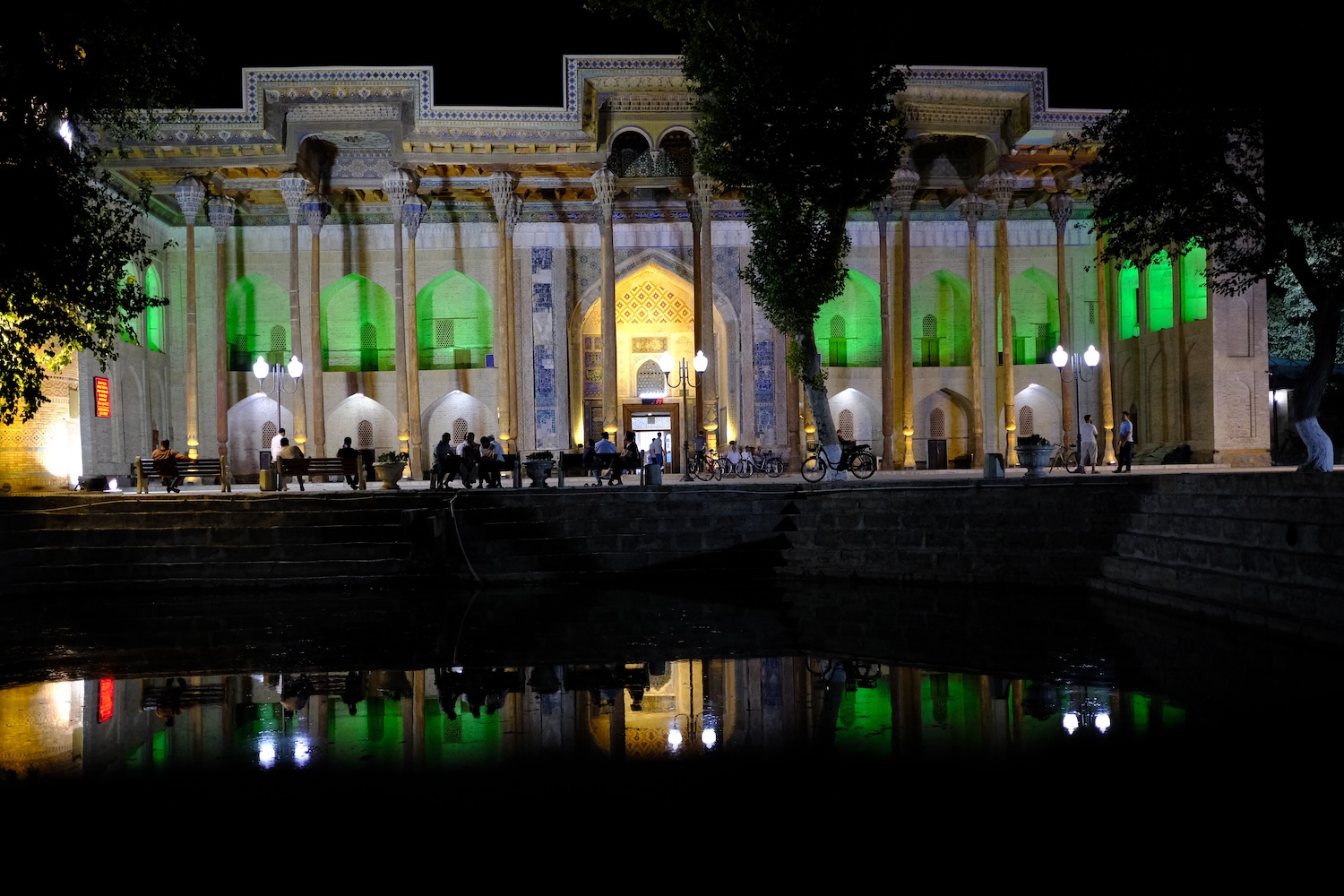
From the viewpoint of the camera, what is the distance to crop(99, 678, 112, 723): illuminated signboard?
5.61 m

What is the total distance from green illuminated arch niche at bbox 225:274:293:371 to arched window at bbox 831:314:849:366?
1315cm

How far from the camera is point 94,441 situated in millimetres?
19609

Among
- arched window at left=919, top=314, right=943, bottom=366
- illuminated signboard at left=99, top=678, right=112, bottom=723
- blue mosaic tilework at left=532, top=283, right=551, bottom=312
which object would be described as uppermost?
blue mosaic tilework at left=532, top=283, right=551, bottom=312

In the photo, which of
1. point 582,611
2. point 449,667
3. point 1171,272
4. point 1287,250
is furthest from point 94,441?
point 1171,272

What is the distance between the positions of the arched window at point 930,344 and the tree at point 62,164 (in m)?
18.2

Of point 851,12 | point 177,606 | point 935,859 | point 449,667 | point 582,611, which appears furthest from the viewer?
point 851,12

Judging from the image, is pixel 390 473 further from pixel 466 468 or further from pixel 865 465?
pixel 865 465

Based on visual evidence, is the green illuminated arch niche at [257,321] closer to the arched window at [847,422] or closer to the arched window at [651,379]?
the arched window at [651,379]

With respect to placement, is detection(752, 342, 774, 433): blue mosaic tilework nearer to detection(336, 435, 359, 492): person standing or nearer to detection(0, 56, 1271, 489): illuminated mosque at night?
detection(0, 56, 1271, 489): illuminated mosque at night

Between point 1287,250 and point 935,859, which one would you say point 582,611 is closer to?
point 935,859

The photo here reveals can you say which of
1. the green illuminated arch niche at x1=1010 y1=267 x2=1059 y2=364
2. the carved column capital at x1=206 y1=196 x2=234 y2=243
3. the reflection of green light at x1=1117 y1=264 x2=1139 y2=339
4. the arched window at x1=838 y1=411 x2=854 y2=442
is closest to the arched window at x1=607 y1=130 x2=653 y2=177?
the arched window at x1=838 y1=411 x2=854 y2=442

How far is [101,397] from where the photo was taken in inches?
787

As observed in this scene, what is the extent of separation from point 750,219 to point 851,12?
122 inches

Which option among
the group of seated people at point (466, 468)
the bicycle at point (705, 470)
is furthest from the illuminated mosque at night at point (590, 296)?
the group of seated people at point (466, 468)
